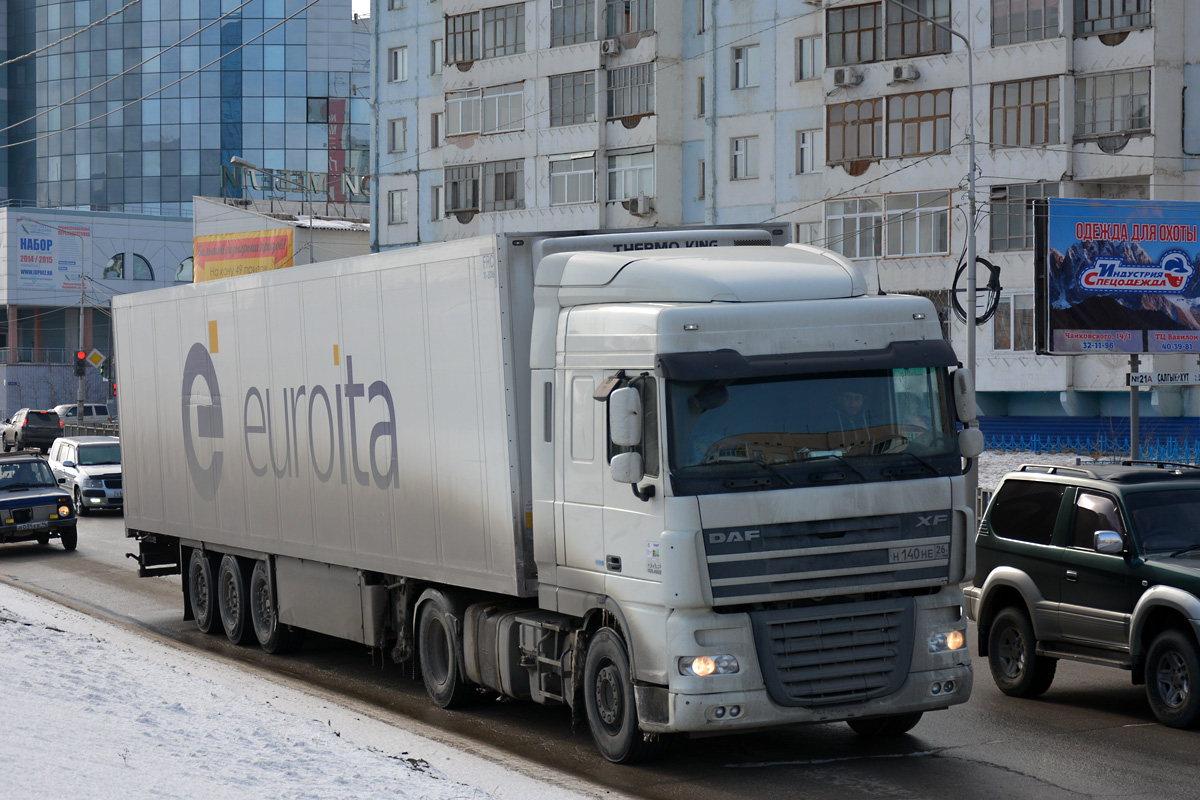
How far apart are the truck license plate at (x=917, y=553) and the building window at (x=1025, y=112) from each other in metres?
36.4

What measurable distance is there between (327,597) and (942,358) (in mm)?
6684

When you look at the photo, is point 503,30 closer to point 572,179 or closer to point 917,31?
point 572,179

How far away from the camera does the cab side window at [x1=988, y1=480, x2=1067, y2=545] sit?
487 inches

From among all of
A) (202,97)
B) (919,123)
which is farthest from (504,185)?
(202,97)

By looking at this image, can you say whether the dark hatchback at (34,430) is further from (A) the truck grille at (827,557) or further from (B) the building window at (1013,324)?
(A) the truck grille at (827,557)

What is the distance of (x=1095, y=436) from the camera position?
43.9m

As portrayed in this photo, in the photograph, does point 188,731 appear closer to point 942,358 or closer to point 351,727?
point 351,727

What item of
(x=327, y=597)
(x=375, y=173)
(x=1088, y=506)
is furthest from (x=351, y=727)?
(x=375, y=173)

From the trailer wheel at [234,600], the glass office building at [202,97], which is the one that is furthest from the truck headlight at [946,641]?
the glass office building at [202,97]

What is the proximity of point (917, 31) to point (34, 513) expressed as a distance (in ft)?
99.3

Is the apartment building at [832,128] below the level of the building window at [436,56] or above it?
below

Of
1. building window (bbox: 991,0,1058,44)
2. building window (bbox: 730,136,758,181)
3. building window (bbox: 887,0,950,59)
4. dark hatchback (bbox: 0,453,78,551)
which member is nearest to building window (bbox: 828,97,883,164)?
building window (bbox: 887,0,950,59)

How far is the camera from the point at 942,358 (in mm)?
9859

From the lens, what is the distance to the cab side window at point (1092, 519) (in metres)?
11.6
